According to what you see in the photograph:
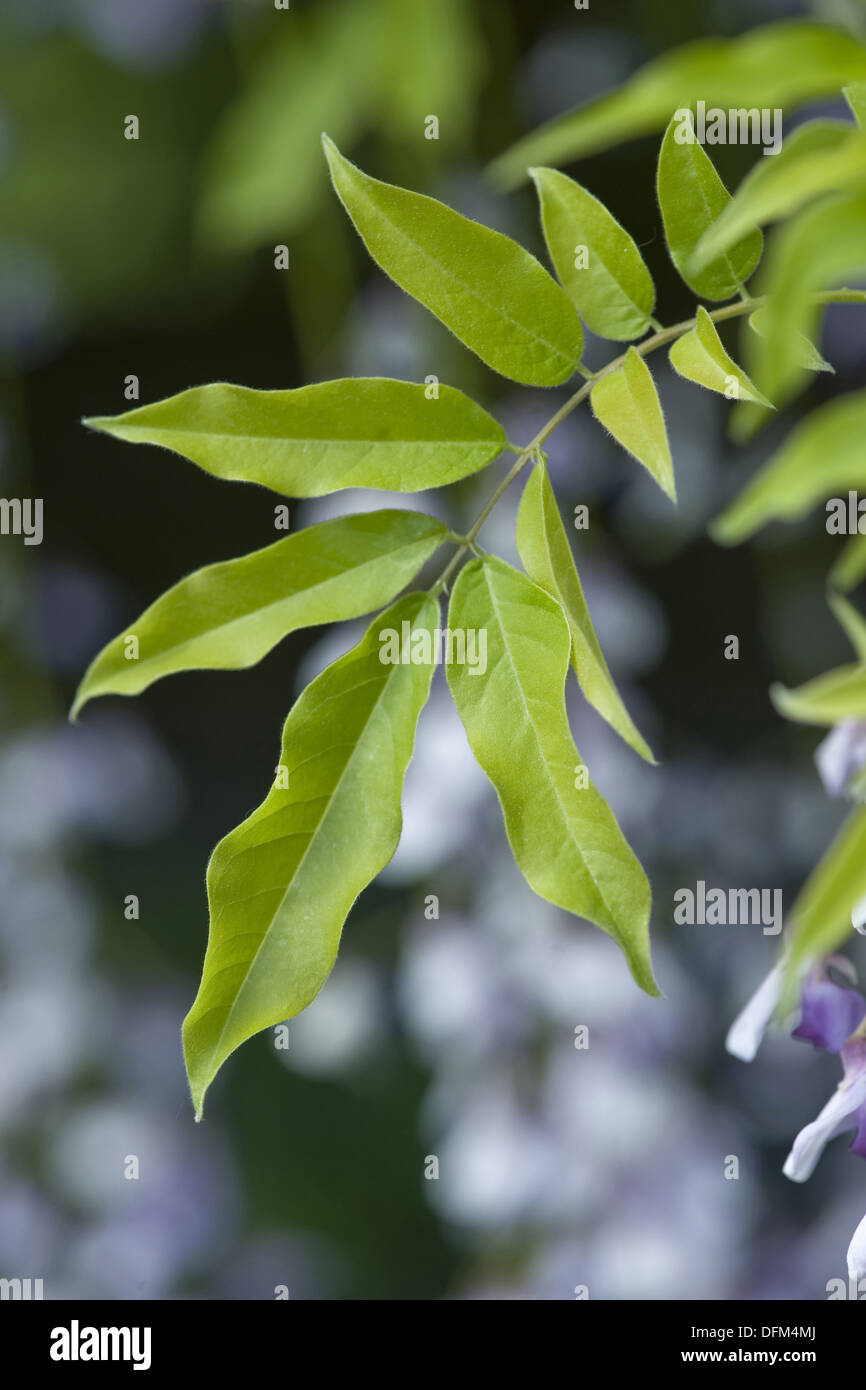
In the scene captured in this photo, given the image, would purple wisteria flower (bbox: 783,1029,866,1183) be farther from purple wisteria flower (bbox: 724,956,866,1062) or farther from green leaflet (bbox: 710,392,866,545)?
green leaflet (bbox: 710,392,866,545)

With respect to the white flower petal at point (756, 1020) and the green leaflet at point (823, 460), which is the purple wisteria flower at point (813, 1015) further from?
the green leaflet at point (823, 460)

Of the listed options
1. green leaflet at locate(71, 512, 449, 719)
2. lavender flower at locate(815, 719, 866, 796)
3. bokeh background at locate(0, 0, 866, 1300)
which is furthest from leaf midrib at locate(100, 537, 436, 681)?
bokeh background at locate(0, 0, 866, 1300)

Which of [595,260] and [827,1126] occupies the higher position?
[595,260]

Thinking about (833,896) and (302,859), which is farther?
(302,859)

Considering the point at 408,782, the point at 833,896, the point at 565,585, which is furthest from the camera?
the point at 408,782

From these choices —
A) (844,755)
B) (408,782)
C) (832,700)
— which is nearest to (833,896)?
(832,700)

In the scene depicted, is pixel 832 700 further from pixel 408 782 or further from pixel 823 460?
pixel 408 782
